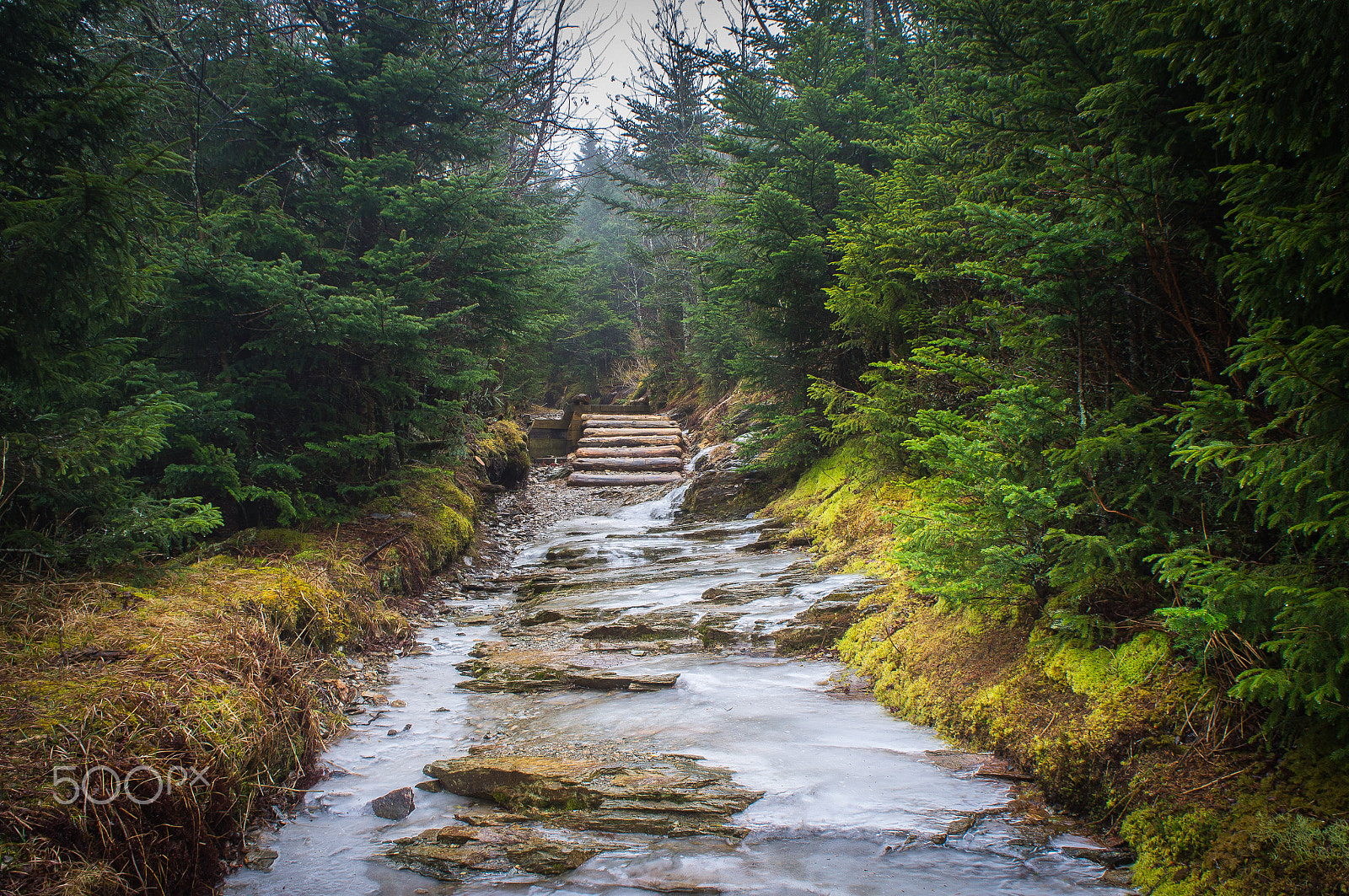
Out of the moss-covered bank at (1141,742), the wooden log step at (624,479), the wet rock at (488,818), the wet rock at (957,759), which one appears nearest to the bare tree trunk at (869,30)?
the wooden log step at (624,479)

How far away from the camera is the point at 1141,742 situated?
105 inches

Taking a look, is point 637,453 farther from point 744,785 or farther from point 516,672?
point 744,785

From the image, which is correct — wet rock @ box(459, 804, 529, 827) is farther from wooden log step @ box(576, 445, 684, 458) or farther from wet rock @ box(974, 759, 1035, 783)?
wooden log step @ box(576, 445, 684, 458)

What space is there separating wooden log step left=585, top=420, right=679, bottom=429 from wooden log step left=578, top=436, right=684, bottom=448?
90 centimetres

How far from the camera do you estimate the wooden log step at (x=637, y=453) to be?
56.4 ft

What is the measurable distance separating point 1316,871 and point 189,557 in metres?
6.40

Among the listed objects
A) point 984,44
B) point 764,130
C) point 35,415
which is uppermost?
point 764,130

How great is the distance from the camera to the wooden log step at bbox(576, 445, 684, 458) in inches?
677

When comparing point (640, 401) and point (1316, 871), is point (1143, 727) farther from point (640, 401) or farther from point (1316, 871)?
point (640, 401)

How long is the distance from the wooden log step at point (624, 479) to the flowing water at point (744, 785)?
385 inches

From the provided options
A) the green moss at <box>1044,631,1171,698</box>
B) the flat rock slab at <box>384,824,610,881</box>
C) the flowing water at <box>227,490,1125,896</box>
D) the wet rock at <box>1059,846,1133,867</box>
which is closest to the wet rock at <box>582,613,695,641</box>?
the flowing water at <box>227,490,1125,896</box>

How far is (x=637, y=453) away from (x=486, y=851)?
1451 centimetres

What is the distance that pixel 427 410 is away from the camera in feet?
26.1

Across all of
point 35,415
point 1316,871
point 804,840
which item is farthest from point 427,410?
point 1316,871
